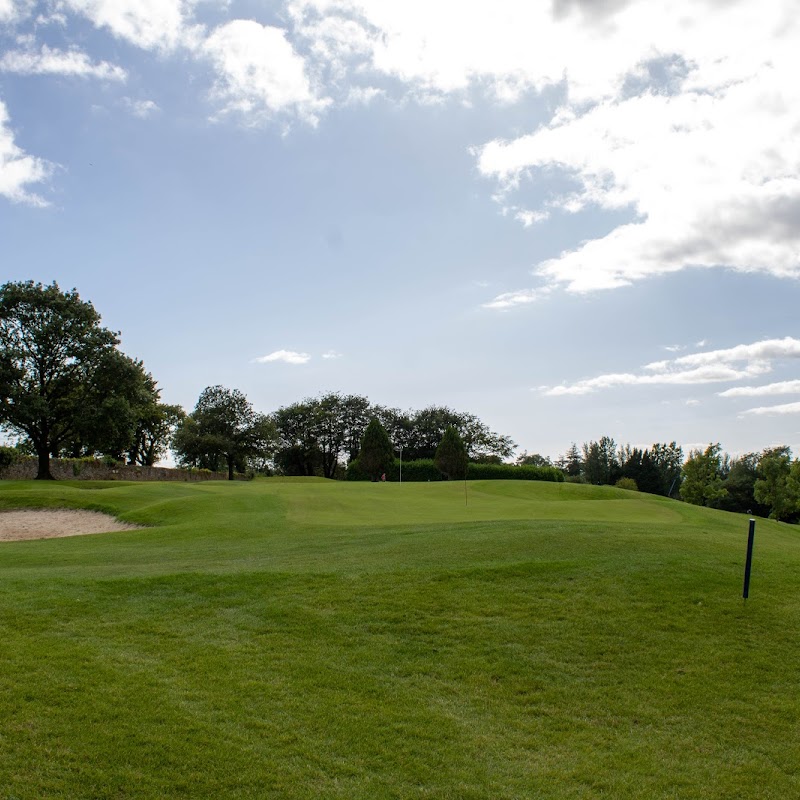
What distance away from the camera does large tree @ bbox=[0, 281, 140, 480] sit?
41.0m

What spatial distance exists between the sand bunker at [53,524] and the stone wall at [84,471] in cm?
1679

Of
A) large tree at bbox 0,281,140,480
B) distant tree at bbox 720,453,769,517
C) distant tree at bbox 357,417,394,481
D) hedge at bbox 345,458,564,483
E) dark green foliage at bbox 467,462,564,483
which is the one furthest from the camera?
distant tree at bbox 720,453,769,517

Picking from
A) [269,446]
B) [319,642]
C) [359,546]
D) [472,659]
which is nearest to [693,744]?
[472,659]

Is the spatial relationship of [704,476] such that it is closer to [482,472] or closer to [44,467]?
[482,472]

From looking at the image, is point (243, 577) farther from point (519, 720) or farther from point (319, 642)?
point (519, 720)

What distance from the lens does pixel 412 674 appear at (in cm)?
743

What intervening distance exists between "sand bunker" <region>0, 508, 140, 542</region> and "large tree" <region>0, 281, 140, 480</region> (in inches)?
613

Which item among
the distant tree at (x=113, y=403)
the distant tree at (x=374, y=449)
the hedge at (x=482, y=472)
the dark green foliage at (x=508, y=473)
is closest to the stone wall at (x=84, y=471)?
the distant tree at (x=113, y=403)

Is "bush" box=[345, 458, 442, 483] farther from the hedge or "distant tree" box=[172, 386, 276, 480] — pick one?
"distant tree" box=[172, 386, 276, 480]

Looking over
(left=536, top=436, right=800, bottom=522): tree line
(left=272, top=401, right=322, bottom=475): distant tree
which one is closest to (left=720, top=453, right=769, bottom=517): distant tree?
(left=536, top=436, right=800, bottom=522): tree line

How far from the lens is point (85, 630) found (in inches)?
327

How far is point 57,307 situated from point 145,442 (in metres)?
54.8

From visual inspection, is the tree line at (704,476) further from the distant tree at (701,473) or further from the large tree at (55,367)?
the large tree at (55,367)

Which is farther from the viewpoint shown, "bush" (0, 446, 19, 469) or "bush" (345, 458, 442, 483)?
"bush" (345, 458, 442, 483)
